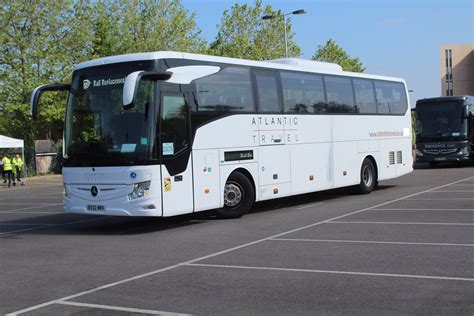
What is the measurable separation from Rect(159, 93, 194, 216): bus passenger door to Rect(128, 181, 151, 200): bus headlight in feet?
1.03

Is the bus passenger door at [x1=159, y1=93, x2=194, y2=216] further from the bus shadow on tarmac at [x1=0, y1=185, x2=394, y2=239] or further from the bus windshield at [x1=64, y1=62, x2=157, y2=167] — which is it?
the bus shadow on tarmac at [x1=0, y1=185, x2=394, y2=239]

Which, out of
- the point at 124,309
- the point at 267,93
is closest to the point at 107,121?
the point at 267,93

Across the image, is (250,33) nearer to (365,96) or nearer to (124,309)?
(365,96)

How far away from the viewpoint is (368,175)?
58.8 feet

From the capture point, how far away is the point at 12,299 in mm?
6574

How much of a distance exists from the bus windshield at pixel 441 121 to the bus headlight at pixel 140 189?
2045 cm

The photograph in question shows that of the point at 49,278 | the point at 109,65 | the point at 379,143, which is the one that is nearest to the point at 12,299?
the point at 49,278

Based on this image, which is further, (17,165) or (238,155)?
(17,165)

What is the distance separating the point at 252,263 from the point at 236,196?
17.2ft

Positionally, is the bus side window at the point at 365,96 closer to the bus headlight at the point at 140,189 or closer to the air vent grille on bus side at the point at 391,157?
the air vent grille on bus side at the point at 391,157

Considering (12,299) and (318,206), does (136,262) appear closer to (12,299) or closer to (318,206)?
(12,299)

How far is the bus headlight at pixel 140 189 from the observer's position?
11.1m

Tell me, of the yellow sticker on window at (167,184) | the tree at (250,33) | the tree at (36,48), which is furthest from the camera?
the tree at (250,33)

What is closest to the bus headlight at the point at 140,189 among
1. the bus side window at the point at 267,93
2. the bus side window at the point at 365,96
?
the bus side window at the point at 267,93
